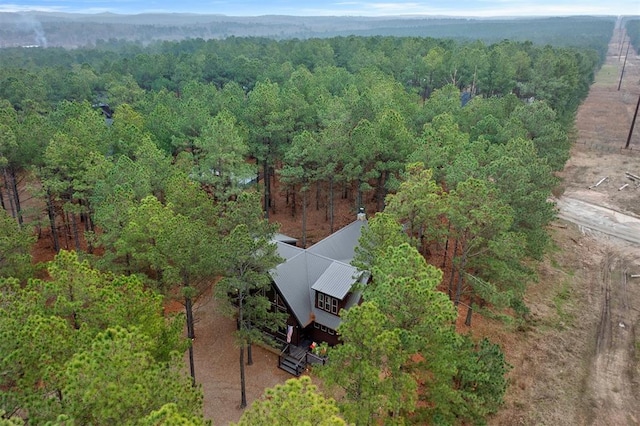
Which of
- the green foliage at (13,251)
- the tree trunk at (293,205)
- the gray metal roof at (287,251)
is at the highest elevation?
the green foliage at (13,251)

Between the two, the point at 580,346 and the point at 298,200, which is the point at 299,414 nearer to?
the point at 580,346

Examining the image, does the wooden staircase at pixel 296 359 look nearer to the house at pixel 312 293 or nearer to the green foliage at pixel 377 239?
the house at pixel 312 293

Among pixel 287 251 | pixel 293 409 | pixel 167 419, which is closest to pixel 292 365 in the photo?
pixel 287 251

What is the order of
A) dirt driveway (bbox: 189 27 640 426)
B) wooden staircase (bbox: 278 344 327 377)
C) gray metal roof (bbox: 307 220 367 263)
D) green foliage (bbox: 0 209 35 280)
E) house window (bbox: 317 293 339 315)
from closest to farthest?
green foliage (bbox: 0 209 35 280)
dirt driveway (bbox: 189 27 640 426)
wooden staircase (bbox: 278 344 327 377)
house window (bbox: 317 293 339 315)
gray metal roof (bbox: 307 220 367 263)

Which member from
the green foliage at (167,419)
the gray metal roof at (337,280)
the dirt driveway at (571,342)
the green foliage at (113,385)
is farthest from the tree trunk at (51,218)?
the green foliage at (167,419)

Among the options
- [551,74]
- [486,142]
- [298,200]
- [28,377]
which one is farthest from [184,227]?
[551,74]

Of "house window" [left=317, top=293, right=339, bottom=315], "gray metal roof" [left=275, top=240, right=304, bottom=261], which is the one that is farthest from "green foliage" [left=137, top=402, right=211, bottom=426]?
"gray metal roof" [left=275, top=240, right=304, bottom=261]

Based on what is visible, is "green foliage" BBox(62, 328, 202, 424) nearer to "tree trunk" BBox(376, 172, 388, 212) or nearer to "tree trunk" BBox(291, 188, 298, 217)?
"tree trunk" BBox(376, 172, 388, 212)

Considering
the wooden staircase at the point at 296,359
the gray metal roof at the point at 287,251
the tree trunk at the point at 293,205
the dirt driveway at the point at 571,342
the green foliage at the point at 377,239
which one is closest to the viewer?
the green foliage at the point at 377,239
